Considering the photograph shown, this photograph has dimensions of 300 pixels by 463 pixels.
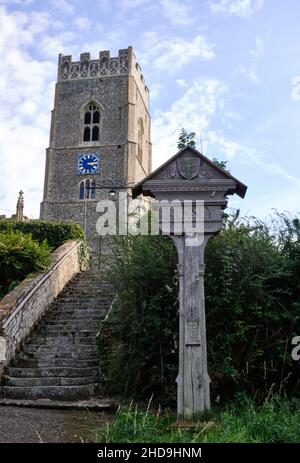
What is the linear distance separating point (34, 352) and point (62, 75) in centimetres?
3690

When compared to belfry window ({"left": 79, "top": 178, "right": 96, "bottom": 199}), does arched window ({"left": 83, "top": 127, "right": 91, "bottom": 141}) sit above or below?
above

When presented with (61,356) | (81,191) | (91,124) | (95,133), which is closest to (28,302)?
(61,356)

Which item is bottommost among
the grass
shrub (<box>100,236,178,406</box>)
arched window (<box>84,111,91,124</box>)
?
the grass

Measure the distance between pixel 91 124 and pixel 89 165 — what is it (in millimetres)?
4059

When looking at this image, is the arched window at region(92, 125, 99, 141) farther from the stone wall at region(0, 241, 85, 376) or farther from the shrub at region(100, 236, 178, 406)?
the shrub at region(100, 236, 178, 406)

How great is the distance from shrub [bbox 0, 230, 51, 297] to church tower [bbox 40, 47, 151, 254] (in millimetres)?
23890

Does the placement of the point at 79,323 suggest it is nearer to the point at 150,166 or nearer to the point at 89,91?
the point at 89,91

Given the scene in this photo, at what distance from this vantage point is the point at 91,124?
3825cm

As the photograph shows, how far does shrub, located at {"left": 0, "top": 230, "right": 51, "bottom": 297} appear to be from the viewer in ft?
29.7

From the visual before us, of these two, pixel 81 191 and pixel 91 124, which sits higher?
pixel 91 124

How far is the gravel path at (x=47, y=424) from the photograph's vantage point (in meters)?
4.24

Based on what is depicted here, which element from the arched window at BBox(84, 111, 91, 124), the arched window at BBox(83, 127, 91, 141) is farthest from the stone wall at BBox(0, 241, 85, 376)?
the arched window at BBox(84, 111, 91, 124)

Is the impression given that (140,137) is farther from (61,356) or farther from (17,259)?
(61,356)

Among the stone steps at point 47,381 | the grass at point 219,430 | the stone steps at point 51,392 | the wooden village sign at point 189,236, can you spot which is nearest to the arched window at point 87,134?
the stone steps at point 47,381
